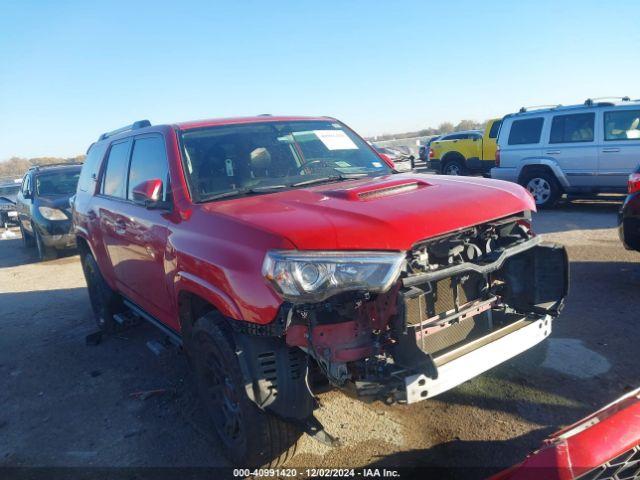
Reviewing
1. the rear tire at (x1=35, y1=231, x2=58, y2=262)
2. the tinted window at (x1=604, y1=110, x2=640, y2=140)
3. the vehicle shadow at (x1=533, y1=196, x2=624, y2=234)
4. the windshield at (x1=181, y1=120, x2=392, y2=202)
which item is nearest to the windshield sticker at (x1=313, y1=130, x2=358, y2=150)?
the windshield at (x1=181, y1=120, x2=392, y2=202)

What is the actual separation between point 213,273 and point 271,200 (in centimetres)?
60

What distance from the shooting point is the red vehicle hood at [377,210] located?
7.77 feet

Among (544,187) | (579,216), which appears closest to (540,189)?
(544,187)

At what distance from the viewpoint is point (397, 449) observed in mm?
2998

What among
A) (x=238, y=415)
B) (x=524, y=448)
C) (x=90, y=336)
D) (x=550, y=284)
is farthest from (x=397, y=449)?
(x=90, y=336)

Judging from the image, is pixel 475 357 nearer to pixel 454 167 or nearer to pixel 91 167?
pixel 91 167

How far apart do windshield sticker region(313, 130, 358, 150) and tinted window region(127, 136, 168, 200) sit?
1.24 metres

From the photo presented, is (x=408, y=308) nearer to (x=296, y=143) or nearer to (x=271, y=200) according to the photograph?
(x=271, y=200)

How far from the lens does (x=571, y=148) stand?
33.4 feet

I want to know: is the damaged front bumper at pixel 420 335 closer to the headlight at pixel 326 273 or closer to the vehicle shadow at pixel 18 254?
the headlight at pixel 326 273

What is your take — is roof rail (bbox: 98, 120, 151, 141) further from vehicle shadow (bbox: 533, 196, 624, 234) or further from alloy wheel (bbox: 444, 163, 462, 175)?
alloy wheel (bbox: 444, 163, 462, 175)

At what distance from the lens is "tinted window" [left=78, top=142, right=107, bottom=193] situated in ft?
17.2

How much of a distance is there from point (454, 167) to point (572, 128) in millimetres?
6839

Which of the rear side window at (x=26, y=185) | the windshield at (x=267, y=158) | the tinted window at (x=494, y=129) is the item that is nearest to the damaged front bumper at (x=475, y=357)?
the windshield at (x=267, y=158)
